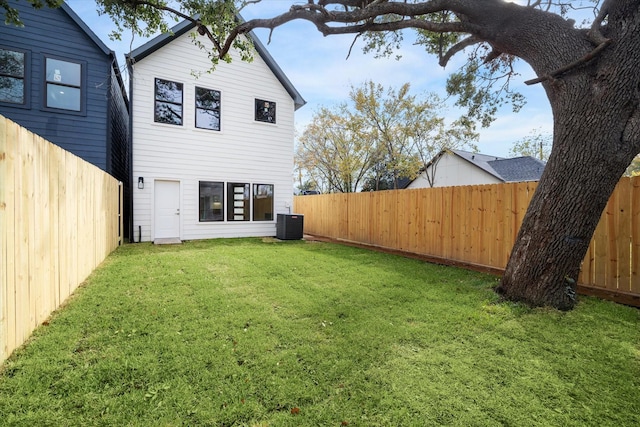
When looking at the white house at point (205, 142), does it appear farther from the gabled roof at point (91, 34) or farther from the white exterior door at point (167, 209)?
the gabled roof at point (91, 34)

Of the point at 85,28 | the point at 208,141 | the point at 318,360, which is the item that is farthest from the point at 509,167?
the point at 85,28

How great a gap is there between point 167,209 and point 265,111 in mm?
4925

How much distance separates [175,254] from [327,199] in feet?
21.7

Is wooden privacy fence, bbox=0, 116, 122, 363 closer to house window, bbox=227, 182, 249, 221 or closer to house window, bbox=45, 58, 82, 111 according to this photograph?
house window, bbox=45, 58, 82, 111

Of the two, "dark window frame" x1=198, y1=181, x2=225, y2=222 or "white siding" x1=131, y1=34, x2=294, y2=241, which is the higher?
"white siding" x1=131, y1=34, x2=294, y2=241

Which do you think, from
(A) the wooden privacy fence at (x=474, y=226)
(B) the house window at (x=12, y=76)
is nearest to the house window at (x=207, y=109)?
(B) the house window at (x=12, y=76)

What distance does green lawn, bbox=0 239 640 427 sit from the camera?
75.7 inches

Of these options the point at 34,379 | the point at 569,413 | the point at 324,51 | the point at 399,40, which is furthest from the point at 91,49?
the point at 569,413

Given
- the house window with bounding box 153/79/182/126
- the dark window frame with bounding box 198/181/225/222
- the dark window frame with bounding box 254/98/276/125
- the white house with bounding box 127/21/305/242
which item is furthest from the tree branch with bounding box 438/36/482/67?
the house window with bounding box 153/79/182/126

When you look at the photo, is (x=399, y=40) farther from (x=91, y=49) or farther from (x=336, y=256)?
(x=91, y=49)

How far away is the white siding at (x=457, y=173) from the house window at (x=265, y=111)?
12940 millimetres

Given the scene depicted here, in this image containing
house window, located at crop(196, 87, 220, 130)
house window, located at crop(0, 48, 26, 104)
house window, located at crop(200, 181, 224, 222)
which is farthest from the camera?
house window, located at crop(200, 181, 224, 222)

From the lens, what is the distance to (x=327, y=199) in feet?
40.5

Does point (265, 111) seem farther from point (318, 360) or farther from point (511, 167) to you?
point (511, 167)
